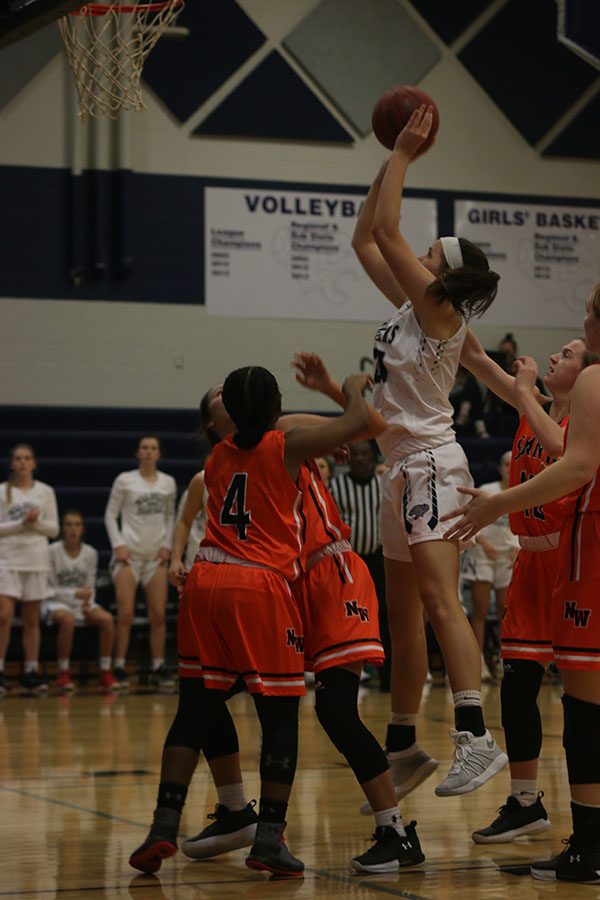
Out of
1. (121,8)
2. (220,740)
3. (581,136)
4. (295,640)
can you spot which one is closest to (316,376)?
(295,640)

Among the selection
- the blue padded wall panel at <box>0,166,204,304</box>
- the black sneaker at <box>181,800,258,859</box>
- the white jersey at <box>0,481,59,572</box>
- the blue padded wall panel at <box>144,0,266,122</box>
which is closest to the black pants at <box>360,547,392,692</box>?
the white jersey at <box>0,481,59,572</box>

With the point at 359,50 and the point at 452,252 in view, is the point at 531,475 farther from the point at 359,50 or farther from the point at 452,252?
the point at 359,50

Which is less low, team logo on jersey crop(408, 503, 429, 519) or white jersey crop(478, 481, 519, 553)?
white jersey crop(478, 481, 519, 553)

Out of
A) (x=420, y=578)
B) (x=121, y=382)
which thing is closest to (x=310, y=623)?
(x=420, y=578)

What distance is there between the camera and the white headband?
4.50 meters

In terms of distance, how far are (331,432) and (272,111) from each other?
12.0 m

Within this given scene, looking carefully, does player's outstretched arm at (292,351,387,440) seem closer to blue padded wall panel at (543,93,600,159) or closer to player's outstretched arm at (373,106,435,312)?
player's outstretched arm at (373,106,435,312)

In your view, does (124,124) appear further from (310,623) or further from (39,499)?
(310,623)

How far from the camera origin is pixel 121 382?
14.6 metres

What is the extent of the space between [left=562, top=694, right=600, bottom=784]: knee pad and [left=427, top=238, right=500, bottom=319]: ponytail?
141 centimetres

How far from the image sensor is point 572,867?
3.77 meters

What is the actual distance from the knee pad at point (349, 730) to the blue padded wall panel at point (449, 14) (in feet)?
43.0

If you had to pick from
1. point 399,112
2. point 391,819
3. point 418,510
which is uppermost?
point 399,112

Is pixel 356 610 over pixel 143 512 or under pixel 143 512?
under
